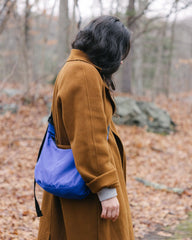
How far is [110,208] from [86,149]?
39cm

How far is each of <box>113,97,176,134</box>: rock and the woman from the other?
793 centimetres

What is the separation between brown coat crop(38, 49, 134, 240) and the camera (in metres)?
1.65

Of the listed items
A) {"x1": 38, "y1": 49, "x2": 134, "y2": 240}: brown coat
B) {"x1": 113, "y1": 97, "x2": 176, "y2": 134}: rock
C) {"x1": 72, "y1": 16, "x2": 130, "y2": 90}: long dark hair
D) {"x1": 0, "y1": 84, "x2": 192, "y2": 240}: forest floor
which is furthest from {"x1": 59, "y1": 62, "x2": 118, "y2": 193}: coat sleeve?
{"x1": 113, "y1": 97, "x2": 176, "y2": 134}: rock

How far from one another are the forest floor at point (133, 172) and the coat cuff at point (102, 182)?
2.12 metres

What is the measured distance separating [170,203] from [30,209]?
8.65ft

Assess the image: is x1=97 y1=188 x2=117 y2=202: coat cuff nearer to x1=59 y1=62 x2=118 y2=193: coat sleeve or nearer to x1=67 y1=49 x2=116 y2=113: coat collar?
x1=59 y1=62 x2=118 y2=193: coat sleeve

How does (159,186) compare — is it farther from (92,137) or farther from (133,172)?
(92,137)

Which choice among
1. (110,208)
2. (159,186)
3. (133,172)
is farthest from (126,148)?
(110,208)

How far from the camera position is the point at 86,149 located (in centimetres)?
164

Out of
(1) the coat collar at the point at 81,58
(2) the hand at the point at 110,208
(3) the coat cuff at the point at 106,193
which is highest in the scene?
(1) the coat collar at the point at 81,58

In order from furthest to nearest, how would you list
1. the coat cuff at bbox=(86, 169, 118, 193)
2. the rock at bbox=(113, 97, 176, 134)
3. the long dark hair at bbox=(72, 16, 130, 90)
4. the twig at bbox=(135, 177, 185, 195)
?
1. the rock at bbox=(113, 97, 176, 134)
2. the twig at bbox=(135, 177, 185, 195)
3. the long dark hair at bbox=(72, 16, 130, 90)
4. the coat cuff at bbox=(86, 169, 118, 193)

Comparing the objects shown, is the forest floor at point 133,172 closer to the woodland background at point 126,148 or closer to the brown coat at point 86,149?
the woodland background at point 126,148

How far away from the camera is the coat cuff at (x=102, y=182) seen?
1.64 m

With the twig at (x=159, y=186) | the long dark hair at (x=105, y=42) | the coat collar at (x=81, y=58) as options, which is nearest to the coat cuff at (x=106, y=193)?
the coat collar at (x=81, y=58)
